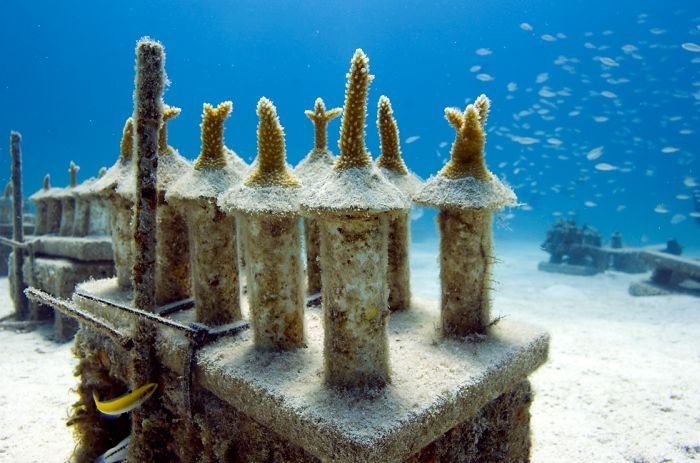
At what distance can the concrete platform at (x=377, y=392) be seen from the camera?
7.81 ft

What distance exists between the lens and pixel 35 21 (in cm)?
10156

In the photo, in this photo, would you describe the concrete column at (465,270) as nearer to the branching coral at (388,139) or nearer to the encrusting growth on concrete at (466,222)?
the encrusting growth on concrete at (466,222)

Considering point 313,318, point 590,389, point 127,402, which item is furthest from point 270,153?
point 590,389

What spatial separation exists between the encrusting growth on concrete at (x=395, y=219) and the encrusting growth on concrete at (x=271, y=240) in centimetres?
119

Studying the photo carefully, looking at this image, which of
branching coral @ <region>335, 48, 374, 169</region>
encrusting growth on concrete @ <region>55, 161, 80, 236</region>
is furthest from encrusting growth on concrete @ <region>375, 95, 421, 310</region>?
encrusting growth on concrete @ <region>55, 161, 80, 236</region>

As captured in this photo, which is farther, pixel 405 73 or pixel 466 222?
pixel 405 73

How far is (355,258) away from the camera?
2.73 meters

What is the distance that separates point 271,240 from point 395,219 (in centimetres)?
139

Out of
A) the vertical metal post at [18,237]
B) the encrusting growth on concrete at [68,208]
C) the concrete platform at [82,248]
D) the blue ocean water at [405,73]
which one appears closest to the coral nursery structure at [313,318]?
the concrete platform at [82,248]

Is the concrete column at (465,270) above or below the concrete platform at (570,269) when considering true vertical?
above

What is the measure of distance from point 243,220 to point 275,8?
431 feet

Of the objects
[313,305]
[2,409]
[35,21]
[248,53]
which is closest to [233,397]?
[313,305]

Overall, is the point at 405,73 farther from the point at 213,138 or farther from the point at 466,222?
the point at 466,222

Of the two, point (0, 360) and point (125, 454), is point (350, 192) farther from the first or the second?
point (0, 360)
